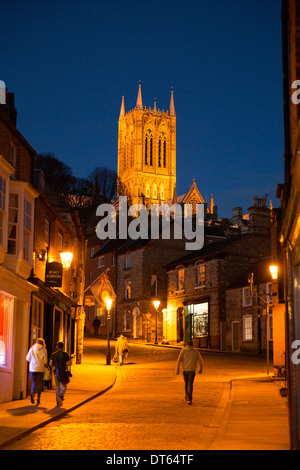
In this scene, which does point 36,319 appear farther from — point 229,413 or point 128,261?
point 128,261

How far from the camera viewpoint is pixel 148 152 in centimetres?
16612

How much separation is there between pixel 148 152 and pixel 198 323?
11906cm

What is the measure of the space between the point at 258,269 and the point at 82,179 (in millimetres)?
45114

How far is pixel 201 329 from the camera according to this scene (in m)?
49.6

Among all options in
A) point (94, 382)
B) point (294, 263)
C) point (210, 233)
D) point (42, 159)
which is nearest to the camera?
point (294, 263)

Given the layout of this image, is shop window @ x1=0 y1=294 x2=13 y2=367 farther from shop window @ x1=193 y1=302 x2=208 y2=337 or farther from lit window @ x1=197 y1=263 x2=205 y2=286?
lit window @ x1=197 y1=263 x2=205 y2=286

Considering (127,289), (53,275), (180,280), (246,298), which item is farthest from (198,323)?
(53,275)

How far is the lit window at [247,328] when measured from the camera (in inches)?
1716

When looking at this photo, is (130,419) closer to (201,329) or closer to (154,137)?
(201,329)

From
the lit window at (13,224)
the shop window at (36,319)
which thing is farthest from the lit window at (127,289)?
the lit window at (13,224)

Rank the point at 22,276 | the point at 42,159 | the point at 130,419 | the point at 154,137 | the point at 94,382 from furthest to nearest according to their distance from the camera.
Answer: the point at 154,137
the point at 42,159
the point at 94,382
the point at 22,276
the point at 130,419

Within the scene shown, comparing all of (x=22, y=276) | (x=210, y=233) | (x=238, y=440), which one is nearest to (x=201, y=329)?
(x=210, y=233)

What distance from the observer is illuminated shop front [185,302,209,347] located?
48.9 metres

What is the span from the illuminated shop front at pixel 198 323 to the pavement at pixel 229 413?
22.9 m
